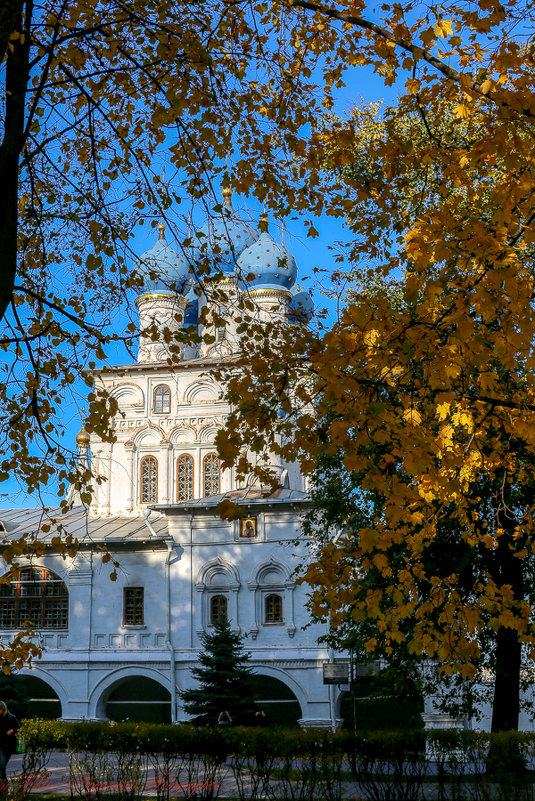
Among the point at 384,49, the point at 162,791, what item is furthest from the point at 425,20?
the point at 162,791

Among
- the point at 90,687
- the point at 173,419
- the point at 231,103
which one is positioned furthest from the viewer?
the point at 173,419

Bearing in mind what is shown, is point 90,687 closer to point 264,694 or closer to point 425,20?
point 264,694

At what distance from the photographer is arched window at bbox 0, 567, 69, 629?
2677 centimetres

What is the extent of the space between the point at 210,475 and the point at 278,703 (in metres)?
7.79

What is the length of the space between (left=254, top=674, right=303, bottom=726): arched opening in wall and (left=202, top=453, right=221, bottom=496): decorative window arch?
6.46 metres

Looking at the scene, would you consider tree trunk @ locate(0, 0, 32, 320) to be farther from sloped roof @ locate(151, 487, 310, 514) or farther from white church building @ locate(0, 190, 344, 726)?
sloped roof @ locate(151, 487, 310, 514)

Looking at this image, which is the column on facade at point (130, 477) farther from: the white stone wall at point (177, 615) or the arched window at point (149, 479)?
the white stone wall at point (177, 615)

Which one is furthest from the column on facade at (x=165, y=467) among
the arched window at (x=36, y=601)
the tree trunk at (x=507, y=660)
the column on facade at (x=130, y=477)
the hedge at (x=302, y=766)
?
the tree trunk at (x=507, y=660)

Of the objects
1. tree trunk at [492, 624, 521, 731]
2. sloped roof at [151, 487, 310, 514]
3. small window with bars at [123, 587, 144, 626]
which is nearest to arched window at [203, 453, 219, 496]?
sloped roof at [151, 487, 310, 514]

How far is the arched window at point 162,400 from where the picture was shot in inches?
1225

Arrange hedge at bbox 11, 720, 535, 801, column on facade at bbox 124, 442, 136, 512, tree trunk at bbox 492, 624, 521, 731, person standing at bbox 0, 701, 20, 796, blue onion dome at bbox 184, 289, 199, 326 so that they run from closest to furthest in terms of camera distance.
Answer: hedge at bbox 11, 720, 535, 801 → person standing at bbox 0, 701, 20, 796 → tree trunk at bbox 492, 624, 521, 731 → column on facade at bbox 124, 442, 136, 512 → blue onion dome at bbox 184, 289, 199, 326

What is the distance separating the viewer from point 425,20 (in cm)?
566

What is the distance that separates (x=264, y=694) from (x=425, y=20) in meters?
24.5

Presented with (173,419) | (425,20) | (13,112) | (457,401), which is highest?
(173,419)
